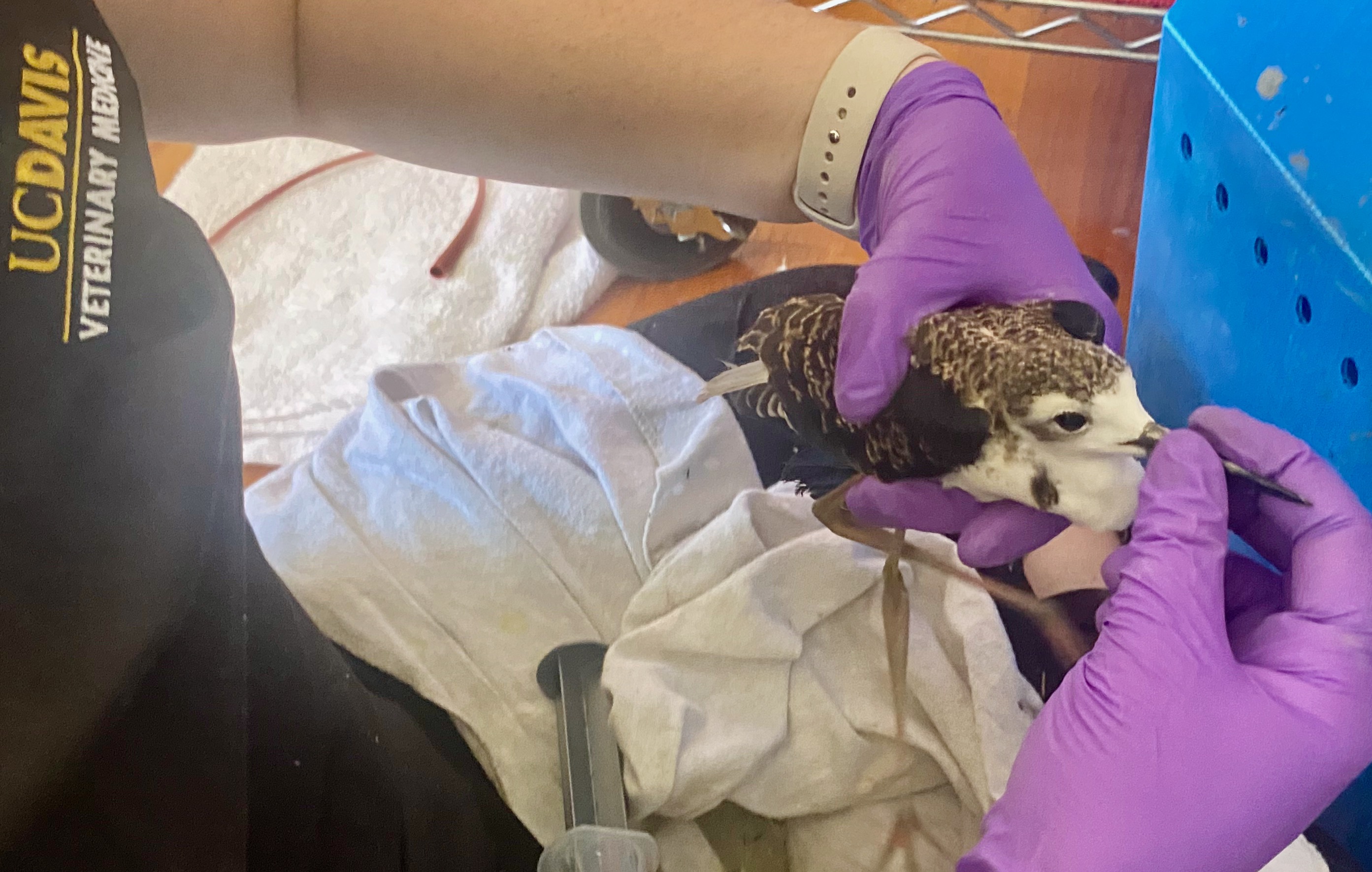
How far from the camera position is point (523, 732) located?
610mm

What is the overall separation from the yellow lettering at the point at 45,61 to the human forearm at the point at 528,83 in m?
0.17

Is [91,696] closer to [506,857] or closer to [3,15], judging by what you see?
[3,15]

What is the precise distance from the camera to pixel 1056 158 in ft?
3.23

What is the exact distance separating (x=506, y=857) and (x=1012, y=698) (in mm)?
337

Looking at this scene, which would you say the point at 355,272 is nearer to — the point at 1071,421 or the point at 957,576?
the point at 957,576

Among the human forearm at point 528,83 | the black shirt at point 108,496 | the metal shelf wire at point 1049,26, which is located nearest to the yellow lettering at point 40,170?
the black shirt at point 108,496

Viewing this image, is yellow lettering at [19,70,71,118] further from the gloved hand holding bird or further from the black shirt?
the gloved hand holding bird

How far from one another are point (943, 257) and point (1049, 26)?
0.60 meters

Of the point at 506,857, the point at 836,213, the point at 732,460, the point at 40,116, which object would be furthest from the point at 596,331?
the point at 40,116

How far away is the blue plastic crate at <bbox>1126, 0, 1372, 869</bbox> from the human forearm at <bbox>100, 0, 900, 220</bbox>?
0.24 meters

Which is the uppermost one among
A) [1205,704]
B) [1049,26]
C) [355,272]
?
[1049,26]

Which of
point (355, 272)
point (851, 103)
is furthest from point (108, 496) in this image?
point (355, 272)

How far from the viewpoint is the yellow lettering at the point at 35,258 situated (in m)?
0.31

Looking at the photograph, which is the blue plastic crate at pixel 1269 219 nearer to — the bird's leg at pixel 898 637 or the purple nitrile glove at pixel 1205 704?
the purple nitrile glove at pixel 1205 704
